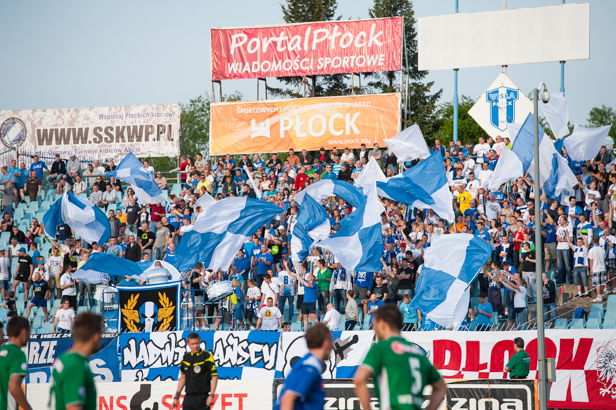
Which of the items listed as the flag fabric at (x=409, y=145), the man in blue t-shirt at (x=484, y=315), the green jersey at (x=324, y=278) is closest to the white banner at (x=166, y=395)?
the green jersey at (x=324, y=278)

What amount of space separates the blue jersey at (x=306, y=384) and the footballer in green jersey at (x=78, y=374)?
149 centimetres

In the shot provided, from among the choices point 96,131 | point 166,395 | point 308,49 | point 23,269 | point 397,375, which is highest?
point 308,49

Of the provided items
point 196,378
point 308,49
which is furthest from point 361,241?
point 308,49

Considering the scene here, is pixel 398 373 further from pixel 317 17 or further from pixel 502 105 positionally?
pixel 317 17

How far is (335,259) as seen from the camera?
20203mm

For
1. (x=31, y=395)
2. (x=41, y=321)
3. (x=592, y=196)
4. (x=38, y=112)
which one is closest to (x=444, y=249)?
(x=592, y=196)

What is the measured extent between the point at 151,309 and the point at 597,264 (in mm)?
10745

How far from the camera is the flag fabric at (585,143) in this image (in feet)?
71.2

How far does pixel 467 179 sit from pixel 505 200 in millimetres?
2462

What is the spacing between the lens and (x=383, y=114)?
31.2 metres

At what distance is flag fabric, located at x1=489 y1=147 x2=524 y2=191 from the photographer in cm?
1919

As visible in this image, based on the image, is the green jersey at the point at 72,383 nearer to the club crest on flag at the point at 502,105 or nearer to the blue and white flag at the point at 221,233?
the blue and white flag at the point at 221,233

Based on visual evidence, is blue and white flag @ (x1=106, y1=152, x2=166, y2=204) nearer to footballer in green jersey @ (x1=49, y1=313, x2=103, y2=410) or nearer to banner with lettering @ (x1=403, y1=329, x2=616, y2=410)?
banner with lettering @ (x1=403, y1=329, x2=616, y2=410)

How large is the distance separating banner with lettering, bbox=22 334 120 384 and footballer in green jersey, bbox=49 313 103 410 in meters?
11.3
